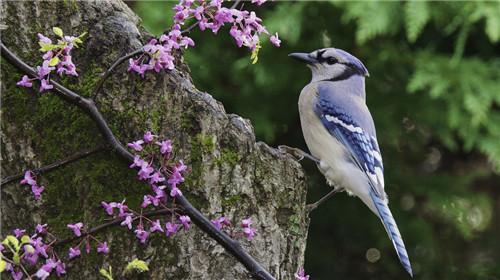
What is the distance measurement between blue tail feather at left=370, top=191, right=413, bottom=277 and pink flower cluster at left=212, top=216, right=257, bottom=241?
0.62 meters

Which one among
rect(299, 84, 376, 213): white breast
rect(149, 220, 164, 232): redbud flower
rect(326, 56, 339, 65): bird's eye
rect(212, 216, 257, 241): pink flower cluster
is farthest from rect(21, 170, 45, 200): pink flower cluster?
rect(326, 56, 339, 65): bird's eye

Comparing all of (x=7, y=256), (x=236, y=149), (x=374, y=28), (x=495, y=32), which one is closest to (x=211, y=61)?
(x=374, y=28)

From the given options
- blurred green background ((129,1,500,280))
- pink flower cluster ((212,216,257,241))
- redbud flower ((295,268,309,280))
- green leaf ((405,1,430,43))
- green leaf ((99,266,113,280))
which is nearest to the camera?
green leaf ((99,266,113,280))

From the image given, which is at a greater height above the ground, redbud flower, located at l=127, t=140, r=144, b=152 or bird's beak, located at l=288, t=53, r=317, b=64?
bird's beak, located at l=288, t=53, r=317, b=64

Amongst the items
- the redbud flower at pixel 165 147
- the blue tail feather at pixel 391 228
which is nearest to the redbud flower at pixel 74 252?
the redbud flower at pixel 165 147

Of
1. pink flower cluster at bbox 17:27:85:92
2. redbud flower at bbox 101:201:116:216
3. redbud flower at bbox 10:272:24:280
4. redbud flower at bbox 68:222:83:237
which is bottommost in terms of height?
redbud flower at bbox 10:272:24:280

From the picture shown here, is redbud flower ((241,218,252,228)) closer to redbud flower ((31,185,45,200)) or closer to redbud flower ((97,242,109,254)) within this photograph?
redbud flower ((97,242,109,254))

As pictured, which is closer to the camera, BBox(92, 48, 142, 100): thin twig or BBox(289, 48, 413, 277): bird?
BBox(92, 48, 142, 100): thin twig

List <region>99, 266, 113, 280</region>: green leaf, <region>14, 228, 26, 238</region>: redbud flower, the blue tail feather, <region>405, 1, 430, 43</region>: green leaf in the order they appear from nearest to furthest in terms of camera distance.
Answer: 1. <region>99, 266, 113, 280</region>: green leaf
2. <region>14, 228, 26, 238</region>: redbud flower
3. the blue tail feather
4. <region>405, 1, 430, 43</region>: green leaf

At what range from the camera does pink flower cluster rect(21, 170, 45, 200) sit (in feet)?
7.36

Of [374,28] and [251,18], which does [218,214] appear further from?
[374,28]

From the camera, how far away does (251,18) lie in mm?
2391

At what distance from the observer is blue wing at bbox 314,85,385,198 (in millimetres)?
3604

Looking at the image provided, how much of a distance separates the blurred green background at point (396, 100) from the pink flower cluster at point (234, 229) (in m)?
2.19
